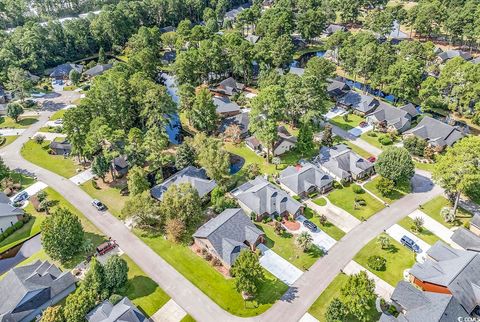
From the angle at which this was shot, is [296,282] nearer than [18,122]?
Yes

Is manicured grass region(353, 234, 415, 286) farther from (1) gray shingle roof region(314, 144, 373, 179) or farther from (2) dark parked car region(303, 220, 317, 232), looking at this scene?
(1) gray shingle roof region(314, 144, 373, 179)

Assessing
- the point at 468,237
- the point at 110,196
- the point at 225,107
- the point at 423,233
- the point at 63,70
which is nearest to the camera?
the point at 468,237

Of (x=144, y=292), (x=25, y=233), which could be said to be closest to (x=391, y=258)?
(x=144, y=292)

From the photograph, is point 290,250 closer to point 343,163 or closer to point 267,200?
point 267,200

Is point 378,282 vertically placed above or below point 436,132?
below

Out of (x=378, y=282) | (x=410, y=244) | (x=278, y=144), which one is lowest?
(x=378, y=282)

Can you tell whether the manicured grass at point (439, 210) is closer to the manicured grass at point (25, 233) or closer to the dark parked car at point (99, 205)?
the dark parked car at point (99, 205)

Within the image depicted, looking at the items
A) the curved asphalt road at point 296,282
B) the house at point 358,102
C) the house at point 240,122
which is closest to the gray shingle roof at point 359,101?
the house at point 358,102
